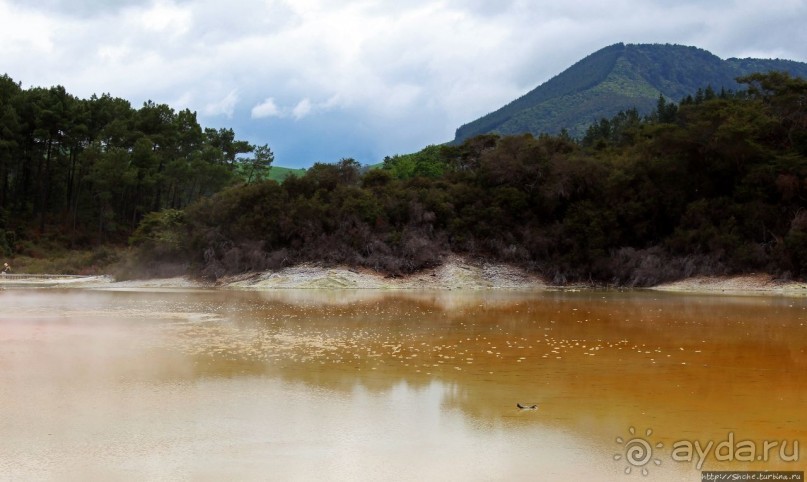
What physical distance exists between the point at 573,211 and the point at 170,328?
30.7 meters

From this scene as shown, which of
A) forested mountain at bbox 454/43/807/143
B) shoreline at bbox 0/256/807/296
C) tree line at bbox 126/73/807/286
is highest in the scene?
forested mountain at bbox 454/43/807/143

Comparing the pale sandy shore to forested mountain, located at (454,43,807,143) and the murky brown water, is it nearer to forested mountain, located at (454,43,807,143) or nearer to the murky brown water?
the murky brown water

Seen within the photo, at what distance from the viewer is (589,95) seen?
160625 millimetres

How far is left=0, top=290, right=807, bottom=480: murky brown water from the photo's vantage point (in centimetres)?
697

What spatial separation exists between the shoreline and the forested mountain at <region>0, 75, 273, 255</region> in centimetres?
1688

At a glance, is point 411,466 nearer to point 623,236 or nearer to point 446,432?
point 446,432

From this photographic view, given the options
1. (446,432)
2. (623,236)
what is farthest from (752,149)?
(446,432)

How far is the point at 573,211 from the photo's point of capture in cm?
4344

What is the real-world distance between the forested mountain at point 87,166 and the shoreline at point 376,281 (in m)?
16.9

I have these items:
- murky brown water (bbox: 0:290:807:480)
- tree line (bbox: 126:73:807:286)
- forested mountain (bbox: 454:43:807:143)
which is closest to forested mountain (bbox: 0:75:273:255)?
tree line (bbox: 126:73:807:286)

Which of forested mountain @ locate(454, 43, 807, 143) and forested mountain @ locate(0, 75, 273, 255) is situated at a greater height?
forested mountain @ locate(454, 43, 807, 143)

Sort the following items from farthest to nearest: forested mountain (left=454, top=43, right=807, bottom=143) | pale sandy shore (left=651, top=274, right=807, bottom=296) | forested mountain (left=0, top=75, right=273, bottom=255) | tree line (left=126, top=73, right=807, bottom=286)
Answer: forested mountain (left=454, top=43, right=807, bottom=143) → forested mountain (left=0, top=75, right=273, bottom=255) → tree line (left=126, top=73, right=807, bottom=286) → pale sandy shore (left=651, top=274, right=807, bottom=296)

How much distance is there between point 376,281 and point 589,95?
133917 millimetres

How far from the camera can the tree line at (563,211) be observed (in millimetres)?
38438
